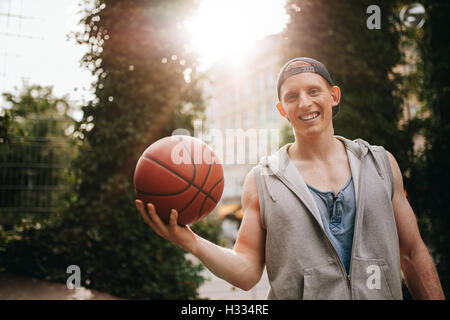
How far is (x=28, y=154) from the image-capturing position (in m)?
6.79

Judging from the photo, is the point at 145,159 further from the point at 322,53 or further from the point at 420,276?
the point at 322,53

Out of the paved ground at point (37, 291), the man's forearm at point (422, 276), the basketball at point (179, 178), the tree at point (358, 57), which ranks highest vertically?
the tree at point (358, 57)

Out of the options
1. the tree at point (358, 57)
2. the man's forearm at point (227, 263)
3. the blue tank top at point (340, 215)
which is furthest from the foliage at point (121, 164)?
the blue tank top at point (340, 215)

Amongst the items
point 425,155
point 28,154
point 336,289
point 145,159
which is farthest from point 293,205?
point 28,154

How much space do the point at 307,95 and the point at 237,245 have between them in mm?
995

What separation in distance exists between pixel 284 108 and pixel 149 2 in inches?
177

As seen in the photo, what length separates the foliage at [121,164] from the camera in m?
5.24

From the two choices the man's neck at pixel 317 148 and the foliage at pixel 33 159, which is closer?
the man's neck at pixel 317 148

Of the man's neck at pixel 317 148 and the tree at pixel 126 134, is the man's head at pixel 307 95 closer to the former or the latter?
the man's neck at pixel 317 148

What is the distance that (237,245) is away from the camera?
6.88ft

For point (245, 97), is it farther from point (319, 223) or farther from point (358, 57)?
point (319, 223)

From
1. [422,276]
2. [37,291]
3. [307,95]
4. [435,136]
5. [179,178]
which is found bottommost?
[37,291]

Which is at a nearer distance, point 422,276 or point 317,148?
point 422,276

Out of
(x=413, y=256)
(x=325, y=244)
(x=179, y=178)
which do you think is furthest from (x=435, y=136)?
(x=179, y=178)
